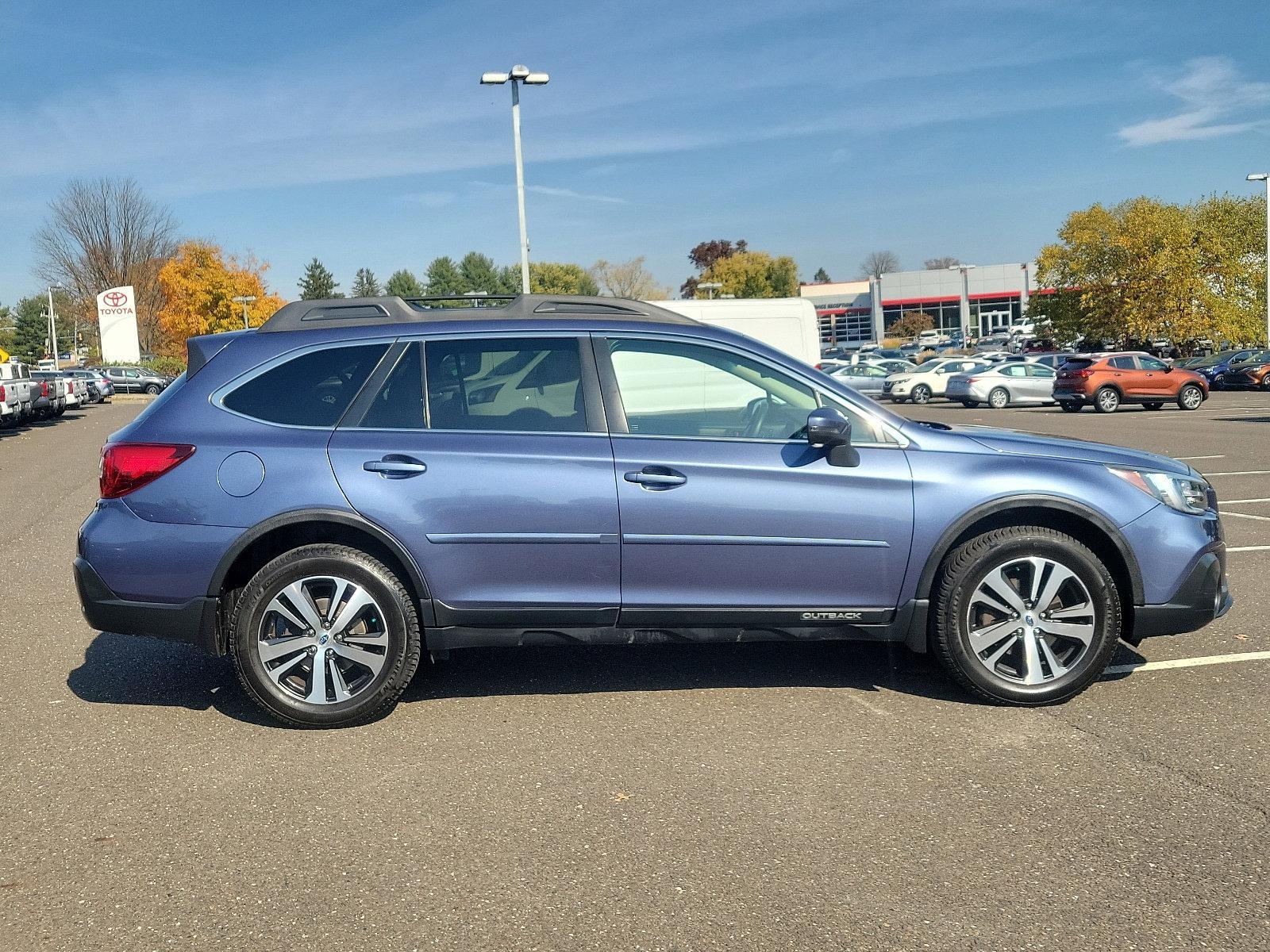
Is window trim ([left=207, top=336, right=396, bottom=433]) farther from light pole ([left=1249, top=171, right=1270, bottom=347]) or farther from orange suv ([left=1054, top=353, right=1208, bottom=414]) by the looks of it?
light pole ([left=1249, top=171, right=1270, bottom=347])

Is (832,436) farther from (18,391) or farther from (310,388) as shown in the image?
(18,391)

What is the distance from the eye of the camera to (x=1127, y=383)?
29.1 metres

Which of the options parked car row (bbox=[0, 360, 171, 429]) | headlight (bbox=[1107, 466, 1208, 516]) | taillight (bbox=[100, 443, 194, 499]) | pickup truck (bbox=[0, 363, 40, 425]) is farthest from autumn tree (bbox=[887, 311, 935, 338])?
taillight (bbox=[100, 443, 194, 499])

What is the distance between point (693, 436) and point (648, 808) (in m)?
1.56

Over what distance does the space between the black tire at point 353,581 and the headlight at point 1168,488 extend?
3.03 metres

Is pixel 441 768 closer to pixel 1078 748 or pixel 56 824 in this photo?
pixel 56 824

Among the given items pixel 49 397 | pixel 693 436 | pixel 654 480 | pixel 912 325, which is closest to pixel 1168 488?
pixel 693 436

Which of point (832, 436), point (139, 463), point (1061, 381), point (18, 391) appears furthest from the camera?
point (1061, 381)

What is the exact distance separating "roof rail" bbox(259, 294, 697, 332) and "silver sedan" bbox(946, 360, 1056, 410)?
2923 centimetres

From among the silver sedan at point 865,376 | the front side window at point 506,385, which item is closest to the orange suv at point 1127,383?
the silver sedan at point 865,376

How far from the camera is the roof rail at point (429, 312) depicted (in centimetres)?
489

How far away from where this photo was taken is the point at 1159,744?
4.23 m

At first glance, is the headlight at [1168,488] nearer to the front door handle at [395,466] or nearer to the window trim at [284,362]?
the front door handle at [395,466]

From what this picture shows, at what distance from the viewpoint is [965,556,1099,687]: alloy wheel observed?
4.63 meters
